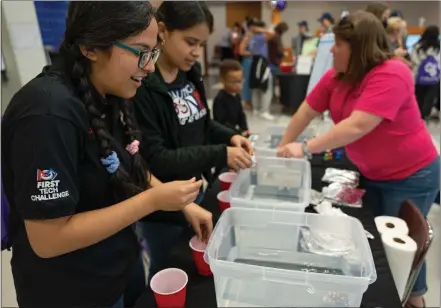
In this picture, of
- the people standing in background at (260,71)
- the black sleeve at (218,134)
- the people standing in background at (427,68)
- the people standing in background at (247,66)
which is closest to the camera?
the black sleeve at (218,134)

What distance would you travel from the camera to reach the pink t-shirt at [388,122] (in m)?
1.33

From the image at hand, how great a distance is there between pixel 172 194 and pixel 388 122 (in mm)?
1065

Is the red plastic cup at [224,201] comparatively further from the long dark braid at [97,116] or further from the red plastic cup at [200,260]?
the long dark braid at [97,116]

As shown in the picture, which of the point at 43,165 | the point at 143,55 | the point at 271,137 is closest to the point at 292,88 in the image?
the point at 271,137

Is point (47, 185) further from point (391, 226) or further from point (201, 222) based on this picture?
point (391, 226)

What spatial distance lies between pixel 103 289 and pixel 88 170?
327 millimetres

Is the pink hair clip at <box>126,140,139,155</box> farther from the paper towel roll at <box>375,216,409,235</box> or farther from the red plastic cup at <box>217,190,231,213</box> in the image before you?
the paper towel roll at <box>375,216,409,235</box>

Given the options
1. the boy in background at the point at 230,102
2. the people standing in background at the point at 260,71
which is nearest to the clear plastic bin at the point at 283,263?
the boy in background at the point at 230,102

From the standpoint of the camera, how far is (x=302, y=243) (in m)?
1.03

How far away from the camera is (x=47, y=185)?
662mm

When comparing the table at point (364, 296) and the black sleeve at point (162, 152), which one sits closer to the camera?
the table at point (364, 296)

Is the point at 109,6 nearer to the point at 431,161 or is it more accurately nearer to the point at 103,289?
the point at 103,289

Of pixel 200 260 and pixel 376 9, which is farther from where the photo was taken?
pixel 376 9

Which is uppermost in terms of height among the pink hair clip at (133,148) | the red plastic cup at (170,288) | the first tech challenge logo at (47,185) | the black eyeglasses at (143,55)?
the black eyeglasses at (143,55)
